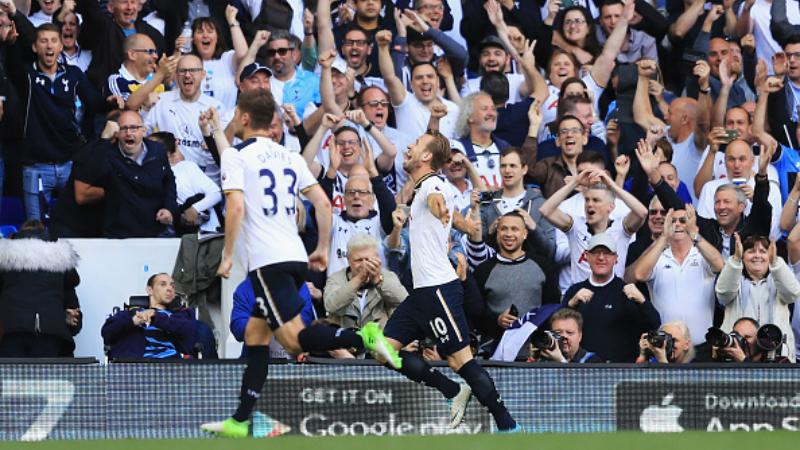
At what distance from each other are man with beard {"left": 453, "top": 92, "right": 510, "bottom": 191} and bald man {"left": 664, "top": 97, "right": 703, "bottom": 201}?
1823 mm

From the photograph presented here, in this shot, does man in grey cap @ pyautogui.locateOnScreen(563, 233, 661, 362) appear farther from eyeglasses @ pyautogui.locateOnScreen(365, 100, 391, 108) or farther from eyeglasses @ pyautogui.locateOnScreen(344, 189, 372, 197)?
eyeglasses @ pyautogui.locateOnScreen(365, 100, 391, 108)

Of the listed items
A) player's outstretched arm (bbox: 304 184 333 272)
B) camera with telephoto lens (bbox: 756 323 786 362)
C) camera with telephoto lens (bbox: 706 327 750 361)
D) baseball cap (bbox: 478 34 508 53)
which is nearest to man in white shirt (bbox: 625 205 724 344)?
camera with telephoto lens (bbox: 706 327 750 361)

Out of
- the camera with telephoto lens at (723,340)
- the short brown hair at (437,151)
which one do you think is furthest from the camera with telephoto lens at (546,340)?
the short brown hair at (437,151)

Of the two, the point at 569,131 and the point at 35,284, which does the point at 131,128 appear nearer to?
the point at 35,284

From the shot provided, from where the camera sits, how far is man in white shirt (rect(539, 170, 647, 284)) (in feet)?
46.6

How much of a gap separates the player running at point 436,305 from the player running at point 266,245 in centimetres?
65

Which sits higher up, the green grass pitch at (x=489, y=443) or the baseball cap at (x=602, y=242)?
the baseball cap at (x=602, y=242)

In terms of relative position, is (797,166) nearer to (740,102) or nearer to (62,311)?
(740,102)

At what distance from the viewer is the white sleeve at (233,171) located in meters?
10.4

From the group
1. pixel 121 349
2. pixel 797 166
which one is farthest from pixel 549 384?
pixel 797 166

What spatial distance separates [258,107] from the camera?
10.6 metres

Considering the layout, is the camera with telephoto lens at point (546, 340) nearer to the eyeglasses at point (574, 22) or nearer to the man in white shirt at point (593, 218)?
the man in white shirt at point (593, 218)

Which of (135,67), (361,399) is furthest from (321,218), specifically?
(135,67)

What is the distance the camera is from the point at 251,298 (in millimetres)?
12859
